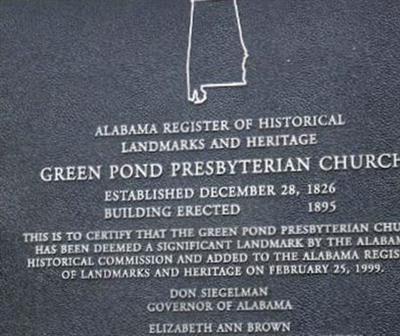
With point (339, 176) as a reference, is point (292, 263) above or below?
below

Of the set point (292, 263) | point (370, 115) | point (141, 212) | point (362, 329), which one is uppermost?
point (370, 115)

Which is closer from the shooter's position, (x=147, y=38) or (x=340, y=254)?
(x=340, y=254)

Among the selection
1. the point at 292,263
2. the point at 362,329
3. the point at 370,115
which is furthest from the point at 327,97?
the point at 362,329

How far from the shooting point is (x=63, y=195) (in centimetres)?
556

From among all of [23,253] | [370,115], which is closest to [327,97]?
[370,115]

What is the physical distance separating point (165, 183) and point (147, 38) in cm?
92

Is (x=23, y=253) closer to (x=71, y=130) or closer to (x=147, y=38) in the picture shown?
(x=71, y=130)

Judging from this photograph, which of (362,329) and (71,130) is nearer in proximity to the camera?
(362,329)

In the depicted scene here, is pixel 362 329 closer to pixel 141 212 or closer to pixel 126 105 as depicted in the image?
pixel 141 212

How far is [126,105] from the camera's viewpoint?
5.59 metres

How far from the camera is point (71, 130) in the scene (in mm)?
5625

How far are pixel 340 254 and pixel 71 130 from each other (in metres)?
1.81

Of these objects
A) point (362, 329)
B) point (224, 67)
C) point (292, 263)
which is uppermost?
point (224, 67)

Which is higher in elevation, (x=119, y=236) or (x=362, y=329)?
(x=119, y=236)
